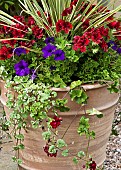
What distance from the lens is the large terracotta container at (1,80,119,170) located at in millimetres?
1898

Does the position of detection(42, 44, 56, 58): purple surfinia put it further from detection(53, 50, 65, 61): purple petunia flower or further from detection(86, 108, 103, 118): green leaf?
detection(86, 108, 103, 118): green leaf

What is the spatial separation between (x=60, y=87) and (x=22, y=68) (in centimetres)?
20

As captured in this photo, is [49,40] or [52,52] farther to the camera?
[49,40]

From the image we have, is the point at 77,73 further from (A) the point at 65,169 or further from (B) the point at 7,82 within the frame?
(A) the point at 65,169

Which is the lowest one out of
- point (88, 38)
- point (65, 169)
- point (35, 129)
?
point (65, 169)

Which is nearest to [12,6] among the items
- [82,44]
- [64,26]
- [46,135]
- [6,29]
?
[6,29]

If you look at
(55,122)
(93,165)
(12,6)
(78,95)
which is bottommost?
(93,165)

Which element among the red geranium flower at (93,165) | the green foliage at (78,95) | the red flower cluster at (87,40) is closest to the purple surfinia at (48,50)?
the red flower cluster at (87,40)

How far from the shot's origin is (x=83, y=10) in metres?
2.31

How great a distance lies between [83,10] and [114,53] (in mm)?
385

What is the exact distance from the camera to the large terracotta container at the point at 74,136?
6.23 feet

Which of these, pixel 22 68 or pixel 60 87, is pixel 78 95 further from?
pixel 22 68

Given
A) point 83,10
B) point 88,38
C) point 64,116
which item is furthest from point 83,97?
point 83,10

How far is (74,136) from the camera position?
6.43 feet
